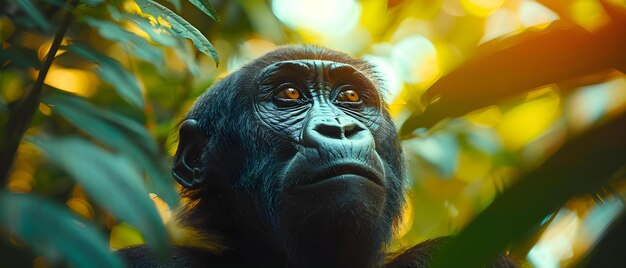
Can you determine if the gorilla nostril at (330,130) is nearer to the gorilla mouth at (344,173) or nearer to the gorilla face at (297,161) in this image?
the gorilla face at (297,161)

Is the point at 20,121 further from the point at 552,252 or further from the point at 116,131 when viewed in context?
the point at 552,252

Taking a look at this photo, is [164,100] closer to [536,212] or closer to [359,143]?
[359,143]

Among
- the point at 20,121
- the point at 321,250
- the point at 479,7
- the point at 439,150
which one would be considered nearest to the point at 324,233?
the point at 321,250

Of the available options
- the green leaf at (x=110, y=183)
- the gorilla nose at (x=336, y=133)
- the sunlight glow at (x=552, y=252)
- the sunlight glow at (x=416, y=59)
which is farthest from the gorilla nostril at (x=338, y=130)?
the sunlight glow at (x=416, y=59)

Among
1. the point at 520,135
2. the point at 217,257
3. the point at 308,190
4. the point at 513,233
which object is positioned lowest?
the point at 520,135

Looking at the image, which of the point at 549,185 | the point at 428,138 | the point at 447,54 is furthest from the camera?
the point at 447,54

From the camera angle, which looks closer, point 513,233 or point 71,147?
point 513,233

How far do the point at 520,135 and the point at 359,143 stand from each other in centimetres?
458

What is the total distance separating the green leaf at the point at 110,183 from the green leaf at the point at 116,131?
370 millimetres

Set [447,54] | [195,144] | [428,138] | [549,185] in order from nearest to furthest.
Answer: [549,185], [195,144], [428,138], [447,54]

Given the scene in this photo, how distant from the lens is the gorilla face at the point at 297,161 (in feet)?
11.8

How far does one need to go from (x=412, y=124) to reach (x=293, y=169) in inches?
86.1

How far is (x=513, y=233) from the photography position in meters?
1.20

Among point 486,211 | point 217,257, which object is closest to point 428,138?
point 217,257
